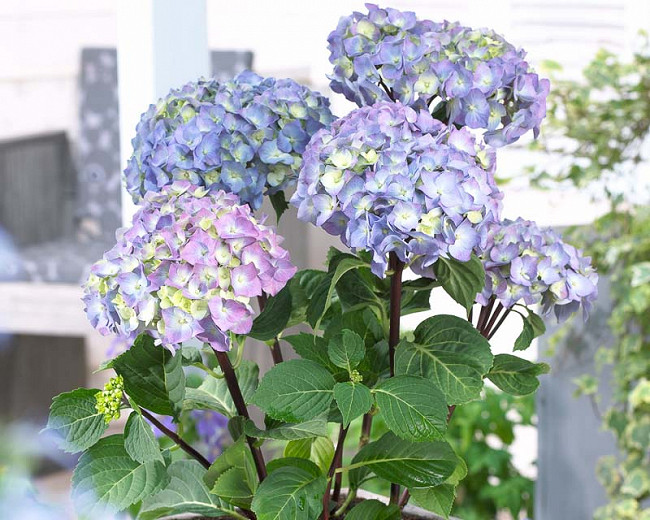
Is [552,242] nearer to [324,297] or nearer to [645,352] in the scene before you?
[324,297]

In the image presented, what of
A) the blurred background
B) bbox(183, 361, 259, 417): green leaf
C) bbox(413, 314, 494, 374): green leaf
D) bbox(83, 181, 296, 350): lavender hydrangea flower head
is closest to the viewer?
bbox(83, 181, 296, 350): lavender hydrangea flower head

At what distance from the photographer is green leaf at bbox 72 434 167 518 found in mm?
672

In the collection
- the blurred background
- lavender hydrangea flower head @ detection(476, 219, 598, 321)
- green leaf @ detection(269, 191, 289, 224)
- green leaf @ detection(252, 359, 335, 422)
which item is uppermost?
green leaf @ detection(269, 191, 289, 224)

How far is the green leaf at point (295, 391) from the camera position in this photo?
2.13 feet

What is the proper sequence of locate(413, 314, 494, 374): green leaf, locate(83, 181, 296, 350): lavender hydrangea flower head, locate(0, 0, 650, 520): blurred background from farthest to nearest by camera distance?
locate(0, 0, 650, 520): blurred background
locate(413, 314, 494, 374): green leaf
locate(83, 181, 296, 350): lavender hydrangea flower head

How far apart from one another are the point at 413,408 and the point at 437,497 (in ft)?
0.47

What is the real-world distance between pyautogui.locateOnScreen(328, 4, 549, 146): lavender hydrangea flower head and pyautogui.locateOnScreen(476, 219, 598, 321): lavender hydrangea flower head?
3.3 inches

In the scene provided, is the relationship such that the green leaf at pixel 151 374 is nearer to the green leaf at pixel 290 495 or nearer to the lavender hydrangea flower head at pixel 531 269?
the green leaf at pixel 290 495

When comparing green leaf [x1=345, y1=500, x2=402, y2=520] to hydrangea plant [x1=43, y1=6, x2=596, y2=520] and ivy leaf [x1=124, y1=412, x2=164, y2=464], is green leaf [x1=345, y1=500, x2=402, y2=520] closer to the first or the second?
hydrangea plant [x1=43, y1=6, x2=596, y2=520]

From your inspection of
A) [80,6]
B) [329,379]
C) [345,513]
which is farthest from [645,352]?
[80,6]

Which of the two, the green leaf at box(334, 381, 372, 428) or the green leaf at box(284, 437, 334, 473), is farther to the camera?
the green leaf at box(284, 437, 334, 473)

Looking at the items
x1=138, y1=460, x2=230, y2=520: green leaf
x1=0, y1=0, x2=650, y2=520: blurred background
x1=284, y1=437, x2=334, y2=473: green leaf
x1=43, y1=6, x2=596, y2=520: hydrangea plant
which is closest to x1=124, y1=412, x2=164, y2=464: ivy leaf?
x1=43, y1=6, x2=596, y2=520: hydrangea plant

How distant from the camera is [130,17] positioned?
3.68 ft

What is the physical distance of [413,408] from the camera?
648 millimetres
